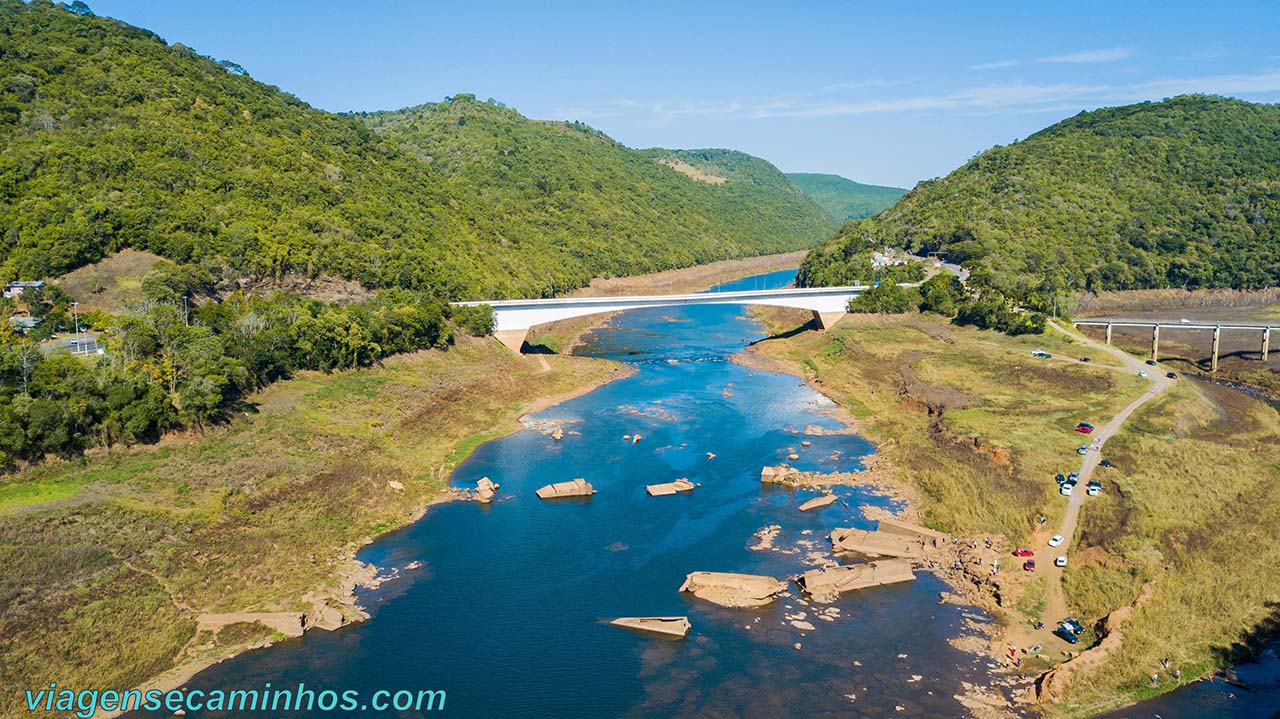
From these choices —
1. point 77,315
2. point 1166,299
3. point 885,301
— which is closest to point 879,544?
point 77,315

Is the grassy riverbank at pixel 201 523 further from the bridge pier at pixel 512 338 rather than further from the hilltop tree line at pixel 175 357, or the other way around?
the bridge pier at pixel 512 338

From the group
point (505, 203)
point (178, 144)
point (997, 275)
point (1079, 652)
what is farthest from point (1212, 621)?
point (505, 203)

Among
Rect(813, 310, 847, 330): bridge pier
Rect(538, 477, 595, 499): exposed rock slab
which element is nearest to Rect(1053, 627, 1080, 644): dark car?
Rect(538, 477, 595, 499): exposed rock slab

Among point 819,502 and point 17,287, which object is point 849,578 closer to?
point 819,502

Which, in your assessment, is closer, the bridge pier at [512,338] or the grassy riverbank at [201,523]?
the grassy riverbank at [201,523]

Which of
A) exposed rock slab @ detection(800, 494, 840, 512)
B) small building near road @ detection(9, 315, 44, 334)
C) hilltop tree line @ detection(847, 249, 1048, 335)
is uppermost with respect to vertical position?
small building near road @ detection(9, 315, 44, 334)

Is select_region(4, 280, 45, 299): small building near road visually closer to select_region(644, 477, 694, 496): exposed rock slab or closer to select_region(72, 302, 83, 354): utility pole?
select_region(72, 302, 83, 354): utility pole

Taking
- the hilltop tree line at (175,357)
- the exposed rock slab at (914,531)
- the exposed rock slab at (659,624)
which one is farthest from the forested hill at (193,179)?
the exposed rock slab at (914,531)
